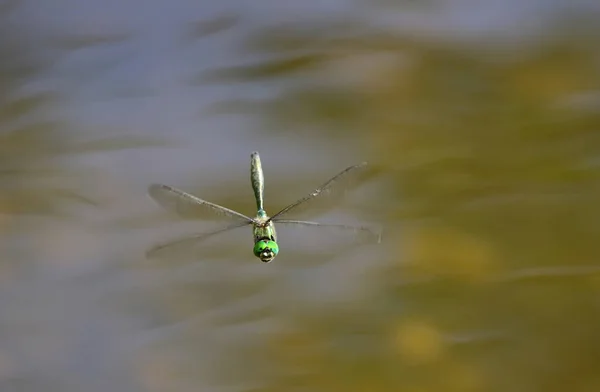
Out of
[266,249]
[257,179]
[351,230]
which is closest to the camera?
[266,249]

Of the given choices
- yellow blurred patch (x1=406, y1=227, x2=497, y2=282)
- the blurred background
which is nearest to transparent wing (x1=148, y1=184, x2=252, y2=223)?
the blurred background

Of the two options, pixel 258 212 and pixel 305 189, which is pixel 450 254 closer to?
pixel 305 189

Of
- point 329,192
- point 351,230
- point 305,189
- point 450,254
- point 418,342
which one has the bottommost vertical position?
point 418,342

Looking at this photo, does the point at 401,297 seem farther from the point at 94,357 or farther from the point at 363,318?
the point at 94,357

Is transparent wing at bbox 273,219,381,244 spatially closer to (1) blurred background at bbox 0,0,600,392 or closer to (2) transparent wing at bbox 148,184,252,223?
(1) blurred background at bbox 0,0,600,392

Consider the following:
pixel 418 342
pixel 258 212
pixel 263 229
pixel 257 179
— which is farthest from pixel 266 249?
pixel 418 342

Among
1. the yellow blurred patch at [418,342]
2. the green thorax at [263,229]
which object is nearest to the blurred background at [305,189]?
the yellow blurred patch at [418,342]
